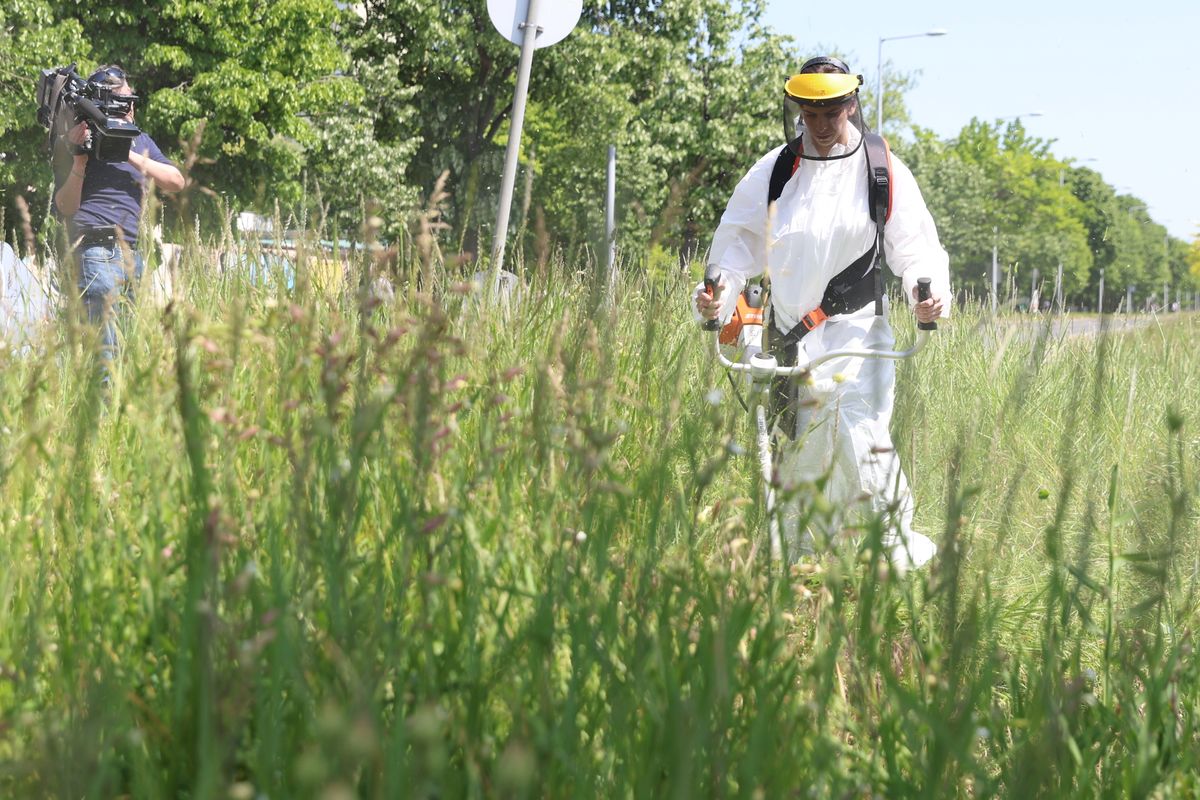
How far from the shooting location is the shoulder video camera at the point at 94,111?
5.81 m

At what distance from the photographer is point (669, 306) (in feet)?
16.3

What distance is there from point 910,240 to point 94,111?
3565 mm

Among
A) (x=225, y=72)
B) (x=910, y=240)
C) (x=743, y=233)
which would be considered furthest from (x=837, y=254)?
(x=225, y=72)

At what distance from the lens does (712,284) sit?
13.5 feet

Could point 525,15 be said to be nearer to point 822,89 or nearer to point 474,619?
point 822,89

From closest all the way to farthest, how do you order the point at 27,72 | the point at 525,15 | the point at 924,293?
the point at 924,293, the point at 525,15, the point at 27,72

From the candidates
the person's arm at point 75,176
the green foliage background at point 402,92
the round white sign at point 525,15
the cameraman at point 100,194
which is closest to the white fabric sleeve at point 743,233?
the round white sign at point 525,15

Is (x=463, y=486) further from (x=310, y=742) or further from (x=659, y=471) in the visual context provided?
(x=310, y=742)

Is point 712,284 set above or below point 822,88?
below

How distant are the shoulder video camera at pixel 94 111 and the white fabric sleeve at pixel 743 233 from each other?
108 inches

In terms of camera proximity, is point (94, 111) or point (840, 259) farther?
point (94, 111)

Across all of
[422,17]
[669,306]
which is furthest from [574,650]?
[422,17]

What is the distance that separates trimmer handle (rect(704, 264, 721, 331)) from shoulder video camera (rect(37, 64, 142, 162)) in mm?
2961

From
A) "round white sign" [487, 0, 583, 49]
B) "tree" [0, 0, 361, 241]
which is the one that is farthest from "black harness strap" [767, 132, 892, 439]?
"tree" [0, 0, 361, 241]
